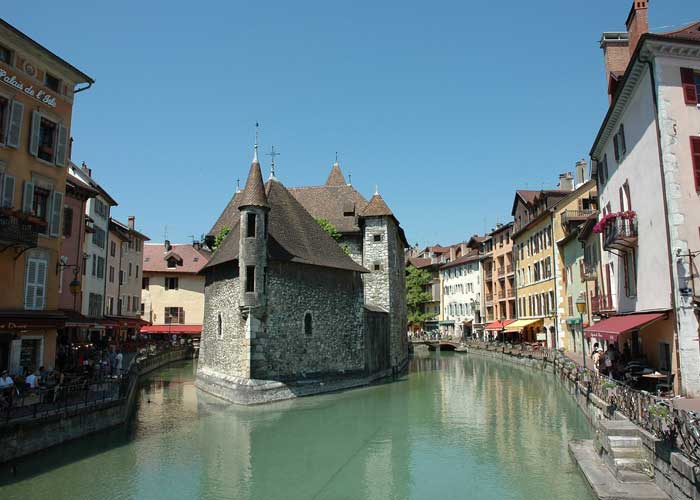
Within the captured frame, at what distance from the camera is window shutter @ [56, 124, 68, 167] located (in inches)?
742

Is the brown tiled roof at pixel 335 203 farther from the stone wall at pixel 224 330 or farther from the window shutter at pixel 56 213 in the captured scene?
the window shutter at pixel 56 213

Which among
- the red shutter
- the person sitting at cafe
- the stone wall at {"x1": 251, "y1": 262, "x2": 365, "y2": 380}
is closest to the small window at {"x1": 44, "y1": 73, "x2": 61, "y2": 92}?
the person sitting at cafe

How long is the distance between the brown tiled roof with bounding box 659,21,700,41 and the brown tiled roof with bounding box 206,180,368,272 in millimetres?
16583

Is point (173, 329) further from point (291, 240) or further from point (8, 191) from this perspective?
point (8, 191)

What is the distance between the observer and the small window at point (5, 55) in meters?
16.8

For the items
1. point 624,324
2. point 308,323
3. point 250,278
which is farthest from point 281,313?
point 624,324

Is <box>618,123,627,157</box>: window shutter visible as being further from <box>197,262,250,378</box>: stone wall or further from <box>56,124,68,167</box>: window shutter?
<box>56,124,68,167</box>: window shutter

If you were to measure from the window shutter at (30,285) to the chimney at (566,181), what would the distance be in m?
42.0

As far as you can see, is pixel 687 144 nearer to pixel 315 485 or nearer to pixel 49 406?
pixel 315 485

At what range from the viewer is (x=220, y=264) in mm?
26906

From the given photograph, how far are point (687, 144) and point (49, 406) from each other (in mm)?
19258

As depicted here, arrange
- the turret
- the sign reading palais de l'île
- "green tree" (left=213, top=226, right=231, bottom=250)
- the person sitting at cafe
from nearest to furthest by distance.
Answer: the person sitting at cafe, the sign reading palais de l'île, the turret, "green tree" (left=213, top=226, right=231, bottom=250)

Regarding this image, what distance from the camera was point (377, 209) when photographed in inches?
1363

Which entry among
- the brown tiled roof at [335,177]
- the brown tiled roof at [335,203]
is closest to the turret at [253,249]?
the brown tiled roof at [335,203]
